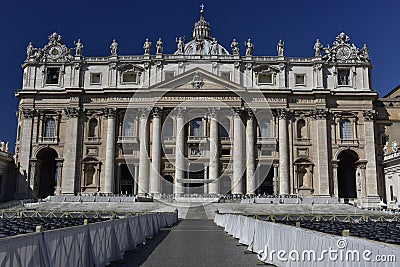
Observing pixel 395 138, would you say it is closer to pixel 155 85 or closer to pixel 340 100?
pixel 340 100

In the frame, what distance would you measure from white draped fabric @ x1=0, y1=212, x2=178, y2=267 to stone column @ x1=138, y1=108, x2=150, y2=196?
4276cm

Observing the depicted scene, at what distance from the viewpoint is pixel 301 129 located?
208 ft

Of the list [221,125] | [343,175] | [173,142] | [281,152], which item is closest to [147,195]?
[173,142]

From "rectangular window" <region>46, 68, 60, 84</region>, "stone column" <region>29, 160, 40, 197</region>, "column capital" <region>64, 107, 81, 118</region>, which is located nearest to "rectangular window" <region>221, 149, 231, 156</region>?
"column capital" <region>64, 107, 81, 118</region>

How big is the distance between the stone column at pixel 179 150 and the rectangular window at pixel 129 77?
8.14 meters

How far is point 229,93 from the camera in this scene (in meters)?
61.4

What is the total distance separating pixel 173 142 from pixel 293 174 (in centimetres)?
1633

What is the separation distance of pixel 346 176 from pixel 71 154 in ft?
125

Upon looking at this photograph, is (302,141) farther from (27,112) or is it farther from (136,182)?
(27,112)

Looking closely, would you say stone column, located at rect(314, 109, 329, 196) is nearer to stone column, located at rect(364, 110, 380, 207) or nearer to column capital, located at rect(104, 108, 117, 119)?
stone column, located at rect(364, 110, 380, 207)

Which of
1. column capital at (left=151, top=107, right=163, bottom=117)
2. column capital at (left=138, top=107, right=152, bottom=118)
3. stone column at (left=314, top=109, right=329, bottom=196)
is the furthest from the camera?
column capital at (left=138, top=107, right=152, bottom=118)

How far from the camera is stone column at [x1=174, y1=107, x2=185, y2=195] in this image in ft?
195

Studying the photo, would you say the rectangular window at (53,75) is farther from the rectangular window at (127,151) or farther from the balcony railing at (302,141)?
the balcony railing at (302,141)

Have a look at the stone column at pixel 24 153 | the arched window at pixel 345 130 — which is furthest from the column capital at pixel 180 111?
the arched window at pixel 345 130
